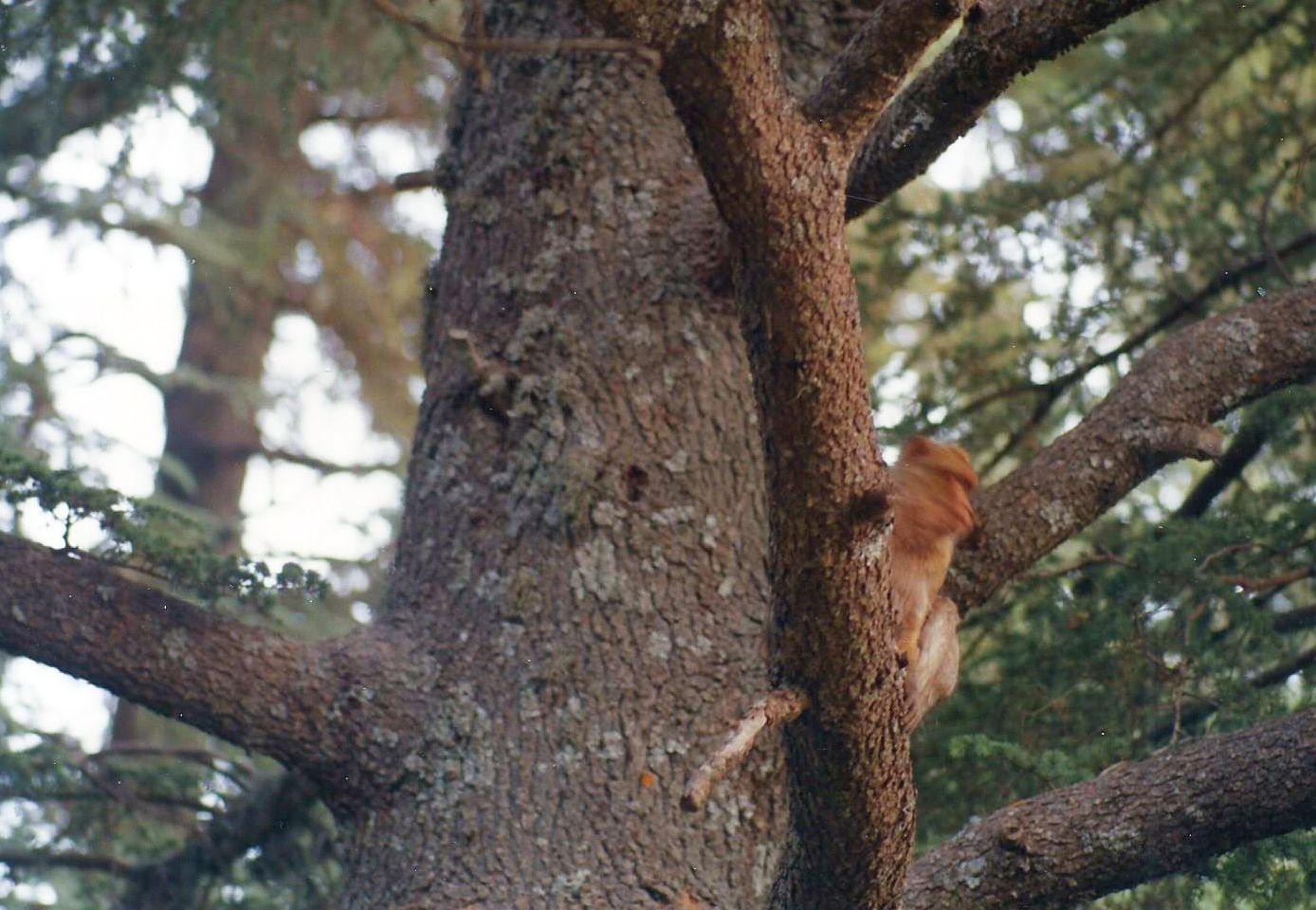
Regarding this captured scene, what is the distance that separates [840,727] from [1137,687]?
181cm

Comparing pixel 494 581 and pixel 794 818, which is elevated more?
pixel 494 581

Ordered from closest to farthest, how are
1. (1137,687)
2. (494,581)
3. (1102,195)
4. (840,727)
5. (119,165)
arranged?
(840,727) → (494,581) → (1137,687) → (1102,195) → (119,165)

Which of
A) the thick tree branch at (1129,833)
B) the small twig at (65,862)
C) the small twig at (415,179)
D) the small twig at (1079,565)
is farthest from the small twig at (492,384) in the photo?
the small twig at (65,862)

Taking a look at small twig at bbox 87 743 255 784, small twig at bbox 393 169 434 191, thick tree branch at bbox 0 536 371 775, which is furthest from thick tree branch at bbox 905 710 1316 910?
small twig at bbox 87 743 255 784

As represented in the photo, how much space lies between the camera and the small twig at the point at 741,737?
1.99 m

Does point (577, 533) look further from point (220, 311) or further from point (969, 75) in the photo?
point (220, 311)

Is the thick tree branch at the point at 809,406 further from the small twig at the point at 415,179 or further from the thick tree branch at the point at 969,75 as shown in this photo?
the small twig at the point at 415,179

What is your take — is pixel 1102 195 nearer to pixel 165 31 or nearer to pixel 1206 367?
pixel 1206 367

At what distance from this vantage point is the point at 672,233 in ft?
11.1

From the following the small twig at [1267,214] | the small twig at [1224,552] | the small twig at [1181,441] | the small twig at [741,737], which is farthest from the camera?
the small twig at [1267,214]

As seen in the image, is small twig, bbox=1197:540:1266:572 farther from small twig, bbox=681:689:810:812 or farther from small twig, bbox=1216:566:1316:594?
small twig, bbox=681:689:810:812

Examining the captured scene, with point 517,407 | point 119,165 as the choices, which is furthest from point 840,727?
point 119,165

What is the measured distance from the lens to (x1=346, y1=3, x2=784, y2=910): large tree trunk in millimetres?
2811

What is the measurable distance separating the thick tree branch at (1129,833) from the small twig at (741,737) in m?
0.63
